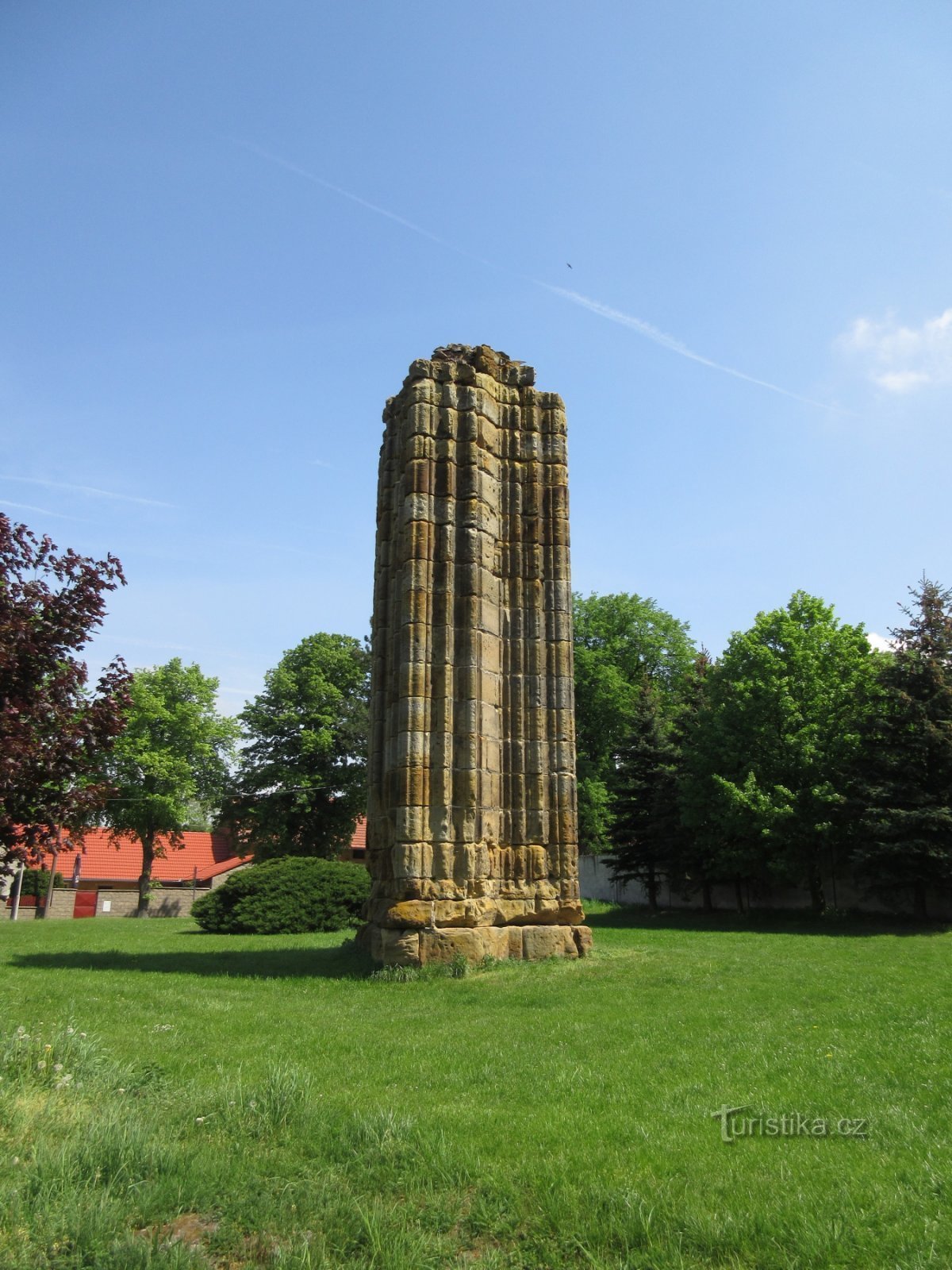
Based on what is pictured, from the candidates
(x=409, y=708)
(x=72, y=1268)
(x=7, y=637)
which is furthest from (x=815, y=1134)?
(x=409, y=708)

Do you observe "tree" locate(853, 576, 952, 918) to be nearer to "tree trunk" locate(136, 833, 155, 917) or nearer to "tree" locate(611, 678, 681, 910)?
"tree" locate(611, 678, 681, 910)

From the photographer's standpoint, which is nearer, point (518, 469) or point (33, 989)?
point (33, 989)

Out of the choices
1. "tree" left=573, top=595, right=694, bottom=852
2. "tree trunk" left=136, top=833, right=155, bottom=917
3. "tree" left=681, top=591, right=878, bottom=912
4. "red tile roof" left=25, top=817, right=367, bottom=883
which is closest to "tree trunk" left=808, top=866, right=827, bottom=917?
"tree" left=681, top=591, right=878, bottom=912

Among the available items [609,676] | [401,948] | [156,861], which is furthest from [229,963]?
[156,861]

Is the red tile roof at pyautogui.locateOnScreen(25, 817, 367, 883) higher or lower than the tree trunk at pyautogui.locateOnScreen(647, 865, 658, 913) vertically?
higher

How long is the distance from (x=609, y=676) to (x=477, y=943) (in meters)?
25.6

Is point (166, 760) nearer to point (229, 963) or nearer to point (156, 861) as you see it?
point (156, 861)

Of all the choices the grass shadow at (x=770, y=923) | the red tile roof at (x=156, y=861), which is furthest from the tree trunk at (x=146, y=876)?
the grass shadow at (x=770, y=923)

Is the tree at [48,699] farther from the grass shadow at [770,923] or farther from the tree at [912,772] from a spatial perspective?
the tree at [912,772]

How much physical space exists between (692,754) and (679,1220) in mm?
24580

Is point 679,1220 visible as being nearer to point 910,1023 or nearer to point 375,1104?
point 375,1104

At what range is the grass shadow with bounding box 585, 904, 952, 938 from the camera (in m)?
20.8

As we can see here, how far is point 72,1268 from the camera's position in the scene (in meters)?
3.30

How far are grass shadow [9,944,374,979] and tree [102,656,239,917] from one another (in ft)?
77.1
